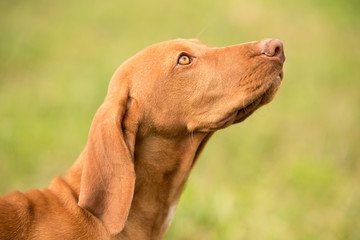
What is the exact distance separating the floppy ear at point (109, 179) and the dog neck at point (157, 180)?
0.37 meters

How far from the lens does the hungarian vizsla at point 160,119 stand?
3832 millimetres

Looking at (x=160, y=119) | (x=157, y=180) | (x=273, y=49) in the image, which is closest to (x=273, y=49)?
(x=273, y=49)

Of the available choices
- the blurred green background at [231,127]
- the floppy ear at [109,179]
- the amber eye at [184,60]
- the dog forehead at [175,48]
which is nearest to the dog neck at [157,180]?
the floppy ear at [109,179]

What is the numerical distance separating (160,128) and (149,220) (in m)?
0.75

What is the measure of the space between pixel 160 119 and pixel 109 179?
0.72 metres

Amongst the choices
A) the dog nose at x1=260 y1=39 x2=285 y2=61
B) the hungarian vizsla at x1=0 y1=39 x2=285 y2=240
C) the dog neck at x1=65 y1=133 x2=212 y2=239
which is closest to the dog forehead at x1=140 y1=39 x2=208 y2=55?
the hungarian vizsla at x1=0 y1=39 x2=285 y2=240

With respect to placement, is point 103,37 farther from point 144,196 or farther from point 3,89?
point 144,196

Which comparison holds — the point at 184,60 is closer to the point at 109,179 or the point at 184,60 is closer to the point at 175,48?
the point at 175,48

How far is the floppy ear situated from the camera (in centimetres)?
362

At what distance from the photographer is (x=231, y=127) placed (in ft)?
28.0

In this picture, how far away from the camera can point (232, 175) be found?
6969 millimetres

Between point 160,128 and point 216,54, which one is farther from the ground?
point 216,54

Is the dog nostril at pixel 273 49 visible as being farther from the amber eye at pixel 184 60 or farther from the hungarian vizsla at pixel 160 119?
the amber eye at pixel 184 60

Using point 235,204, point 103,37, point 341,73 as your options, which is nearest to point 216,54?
point 235,204
